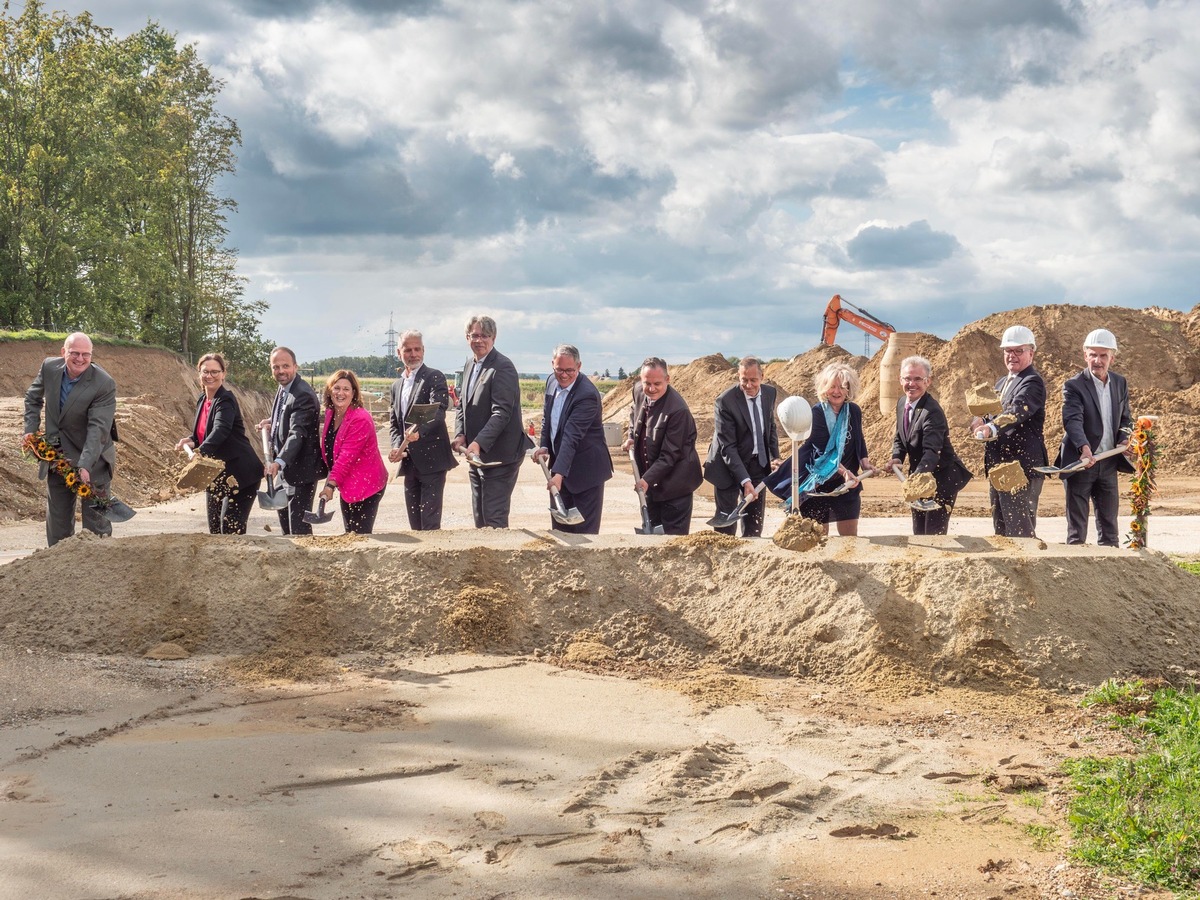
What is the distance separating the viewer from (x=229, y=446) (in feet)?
27.0

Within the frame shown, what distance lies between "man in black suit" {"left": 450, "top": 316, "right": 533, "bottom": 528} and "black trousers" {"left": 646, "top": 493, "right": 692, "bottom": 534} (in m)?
1.07

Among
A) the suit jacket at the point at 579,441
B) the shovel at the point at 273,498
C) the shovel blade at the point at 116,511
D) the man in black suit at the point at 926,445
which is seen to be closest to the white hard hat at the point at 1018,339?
the man in black suit at the point at 926,445

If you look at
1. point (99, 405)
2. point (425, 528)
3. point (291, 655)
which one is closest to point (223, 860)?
point (291, 655)

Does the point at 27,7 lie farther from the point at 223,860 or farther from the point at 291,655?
the point at 223,860

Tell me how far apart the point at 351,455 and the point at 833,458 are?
3495mm

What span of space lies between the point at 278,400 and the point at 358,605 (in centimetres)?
210

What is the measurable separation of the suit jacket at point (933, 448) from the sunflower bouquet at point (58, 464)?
6.34m

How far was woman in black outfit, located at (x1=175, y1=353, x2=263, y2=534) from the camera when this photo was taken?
26.9ft

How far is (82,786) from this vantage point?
451 centimetres

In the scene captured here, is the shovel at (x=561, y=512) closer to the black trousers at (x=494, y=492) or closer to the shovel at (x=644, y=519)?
the black trousers at (x=494, y=492)

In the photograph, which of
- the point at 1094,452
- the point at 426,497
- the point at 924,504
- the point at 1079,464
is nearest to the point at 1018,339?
the point at 1079,464

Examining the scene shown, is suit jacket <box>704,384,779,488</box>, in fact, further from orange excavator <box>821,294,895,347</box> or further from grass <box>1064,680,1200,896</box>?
orange excavator <box>821,294,895,347</box>

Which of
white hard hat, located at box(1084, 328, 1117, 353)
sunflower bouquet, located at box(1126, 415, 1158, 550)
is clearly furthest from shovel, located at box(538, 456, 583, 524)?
white hard hat, located at box(1084, 328, 1117, 353)

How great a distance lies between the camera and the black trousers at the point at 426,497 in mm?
8375
